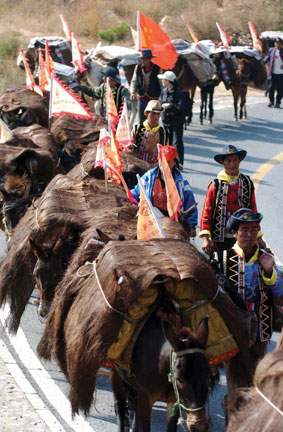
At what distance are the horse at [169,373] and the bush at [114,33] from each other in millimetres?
29232

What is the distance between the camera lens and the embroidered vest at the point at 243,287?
24.6ft

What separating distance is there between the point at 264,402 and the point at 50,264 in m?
4.87

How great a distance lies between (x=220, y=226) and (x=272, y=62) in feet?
60.6

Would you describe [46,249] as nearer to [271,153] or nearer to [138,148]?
[138,148]

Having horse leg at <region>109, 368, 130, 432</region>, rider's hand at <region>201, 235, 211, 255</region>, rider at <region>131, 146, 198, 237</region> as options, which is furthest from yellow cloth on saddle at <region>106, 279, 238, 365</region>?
rider at <region>131, 146, 198, 237</region>

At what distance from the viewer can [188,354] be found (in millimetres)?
5938

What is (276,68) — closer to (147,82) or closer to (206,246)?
(147,82)

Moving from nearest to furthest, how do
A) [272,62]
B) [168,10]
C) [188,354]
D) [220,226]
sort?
[188,354] → [220,226] → [272,62] → [168,10]

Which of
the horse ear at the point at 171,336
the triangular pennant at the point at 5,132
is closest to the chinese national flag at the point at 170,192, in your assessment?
the horse ear at the point at 171,336

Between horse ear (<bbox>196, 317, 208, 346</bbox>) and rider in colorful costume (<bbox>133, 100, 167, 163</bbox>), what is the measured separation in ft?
21.1

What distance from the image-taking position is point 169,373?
616 centimetres

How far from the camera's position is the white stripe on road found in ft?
25.2

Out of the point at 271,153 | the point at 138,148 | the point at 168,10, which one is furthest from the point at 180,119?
the point at 168,10

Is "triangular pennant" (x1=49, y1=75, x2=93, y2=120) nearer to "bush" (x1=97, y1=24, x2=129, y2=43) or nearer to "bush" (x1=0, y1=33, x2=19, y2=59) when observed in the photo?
"bush" (x1=0, y1=33, x2=19, y2=59)
